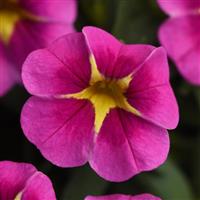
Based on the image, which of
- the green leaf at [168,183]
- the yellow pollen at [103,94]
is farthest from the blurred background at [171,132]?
the yellow pollen at [103,94]

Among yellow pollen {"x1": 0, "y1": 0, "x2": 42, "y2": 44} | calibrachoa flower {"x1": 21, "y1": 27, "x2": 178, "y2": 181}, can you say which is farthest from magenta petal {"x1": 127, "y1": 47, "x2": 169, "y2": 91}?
yellow pollen {"x1": 0, "y1": 0, "x2": 42, "y2": 44}

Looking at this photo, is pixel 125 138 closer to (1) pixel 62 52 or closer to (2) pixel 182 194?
(1) pixel 62 52

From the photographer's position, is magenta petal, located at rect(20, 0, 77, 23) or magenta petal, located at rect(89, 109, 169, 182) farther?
magenta petal, located at rect(20, 0, 77, 23)

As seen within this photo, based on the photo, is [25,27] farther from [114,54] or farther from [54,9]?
[114,54]

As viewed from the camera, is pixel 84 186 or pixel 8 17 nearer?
pixel 84 186

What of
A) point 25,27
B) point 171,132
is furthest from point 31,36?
point 171,132

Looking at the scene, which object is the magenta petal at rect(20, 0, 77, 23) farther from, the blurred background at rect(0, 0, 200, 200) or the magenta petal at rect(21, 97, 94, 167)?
the magenta petal at rect(21, 97, 94, 167)

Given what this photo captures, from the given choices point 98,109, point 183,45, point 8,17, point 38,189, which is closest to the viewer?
point 38,189
